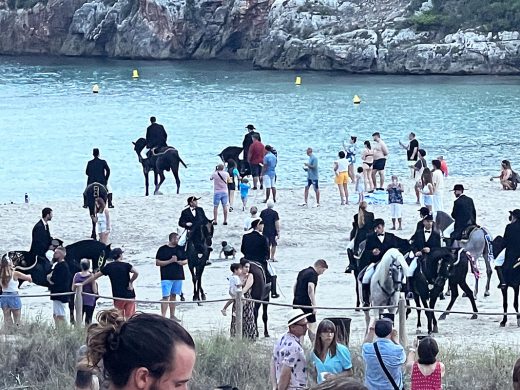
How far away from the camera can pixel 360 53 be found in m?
84.0

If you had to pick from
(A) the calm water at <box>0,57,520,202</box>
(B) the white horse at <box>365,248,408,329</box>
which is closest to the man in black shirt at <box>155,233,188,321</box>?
(B) the white horse at <box>365,248,408,329</box>

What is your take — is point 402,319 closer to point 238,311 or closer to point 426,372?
point 238,311

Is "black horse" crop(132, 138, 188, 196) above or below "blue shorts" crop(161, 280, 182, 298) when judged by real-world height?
above

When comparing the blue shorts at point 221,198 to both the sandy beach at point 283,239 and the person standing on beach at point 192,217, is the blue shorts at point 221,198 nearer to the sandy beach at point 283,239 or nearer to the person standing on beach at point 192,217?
the sandy beach at point 283,239

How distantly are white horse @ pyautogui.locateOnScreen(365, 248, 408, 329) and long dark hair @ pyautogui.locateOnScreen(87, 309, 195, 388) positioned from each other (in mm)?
12460

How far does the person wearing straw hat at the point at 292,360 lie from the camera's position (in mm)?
10602

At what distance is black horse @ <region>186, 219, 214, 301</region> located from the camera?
18594 millimetres

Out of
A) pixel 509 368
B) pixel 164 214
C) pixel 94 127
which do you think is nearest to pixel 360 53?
pixel 94 127

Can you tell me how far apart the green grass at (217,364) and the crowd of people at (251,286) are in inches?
23.5

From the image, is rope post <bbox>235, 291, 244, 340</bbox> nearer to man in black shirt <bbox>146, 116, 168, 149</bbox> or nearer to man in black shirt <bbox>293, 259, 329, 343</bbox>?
man in black shirt <bbox>293, 259, 329, 343</bbox>

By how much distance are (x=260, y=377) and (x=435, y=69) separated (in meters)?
70.0

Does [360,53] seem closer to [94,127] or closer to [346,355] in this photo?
[94,127]

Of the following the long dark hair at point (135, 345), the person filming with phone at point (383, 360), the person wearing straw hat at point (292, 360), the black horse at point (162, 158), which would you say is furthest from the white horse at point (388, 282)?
the black horse at point (162, 158)

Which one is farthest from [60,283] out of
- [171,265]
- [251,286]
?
[251,286]
